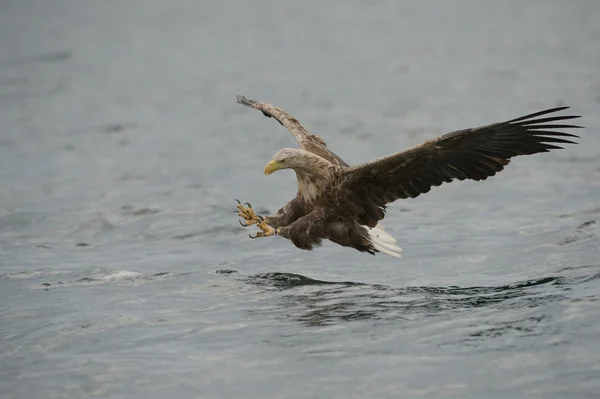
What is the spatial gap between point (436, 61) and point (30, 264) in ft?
46.5

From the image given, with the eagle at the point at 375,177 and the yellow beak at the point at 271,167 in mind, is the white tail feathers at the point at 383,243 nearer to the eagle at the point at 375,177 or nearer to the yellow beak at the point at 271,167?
the eagle at the point at 375,177

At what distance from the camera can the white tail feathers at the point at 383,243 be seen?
9174 mm

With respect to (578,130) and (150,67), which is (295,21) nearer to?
(150,67)

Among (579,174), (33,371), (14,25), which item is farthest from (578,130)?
(14,25)

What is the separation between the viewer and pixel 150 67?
80.5ft

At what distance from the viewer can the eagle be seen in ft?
28.5

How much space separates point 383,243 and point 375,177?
0.56m

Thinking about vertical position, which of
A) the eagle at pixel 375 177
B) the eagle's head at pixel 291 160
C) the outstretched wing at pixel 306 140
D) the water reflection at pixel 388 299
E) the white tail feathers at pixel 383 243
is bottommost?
the water reflection at pixel 388 299

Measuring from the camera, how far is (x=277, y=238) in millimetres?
11703

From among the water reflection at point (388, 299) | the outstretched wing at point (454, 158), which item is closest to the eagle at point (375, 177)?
the outstretched wing at point (454, 158)

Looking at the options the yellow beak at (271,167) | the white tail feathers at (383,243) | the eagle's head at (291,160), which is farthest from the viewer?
the white tail feathers at (383,243)

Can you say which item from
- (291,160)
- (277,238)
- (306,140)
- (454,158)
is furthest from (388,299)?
(277,238)

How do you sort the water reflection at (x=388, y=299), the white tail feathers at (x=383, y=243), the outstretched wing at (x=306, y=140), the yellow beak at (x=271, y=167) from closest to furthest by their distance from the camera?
the water reflection at (x=388, y=299) < the yellow beak at (x=271, y=167) < the white tail feathers at (x=383, y=243) < the outstretched wing at (x=306, y=140)

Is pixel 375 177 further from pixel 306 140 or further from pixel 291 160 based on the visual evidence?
pixel 306 140
